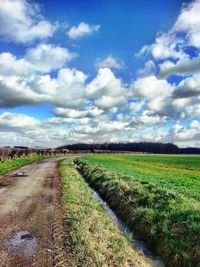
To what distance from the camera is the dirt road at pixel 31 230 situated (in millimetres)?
9820

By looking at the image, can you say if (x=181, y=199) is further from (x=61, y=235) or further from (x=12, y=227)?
(x=12, y=227)

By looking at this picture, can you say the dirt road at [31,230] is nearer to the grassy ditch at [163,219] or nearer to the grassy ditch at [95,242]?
the grassy ditch at [95,242]

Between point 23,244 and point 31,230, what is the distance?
1.63 meters

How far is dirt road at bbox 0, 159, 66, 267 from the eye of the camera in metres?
9.82

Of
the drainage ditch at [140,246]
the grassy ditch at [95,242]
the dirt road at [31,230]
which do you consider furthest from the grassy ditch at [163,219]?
the dirt road at [31,230]

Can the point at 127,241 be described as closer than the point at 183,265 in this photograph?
No

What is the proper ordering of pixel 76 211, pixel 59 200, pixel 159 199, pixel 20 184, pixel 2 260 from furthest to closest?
pixel 20 184 → pixel 59 200 → pixel 159 199 → pixel 76 211 → pixel 2 260

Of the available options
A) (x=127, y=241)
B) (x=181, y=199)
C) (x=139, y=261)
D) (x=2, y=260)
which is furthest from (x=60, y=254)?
(x=181, y=199)

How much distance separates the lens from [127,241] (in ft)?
40.9

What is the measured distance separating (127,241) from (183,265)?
257cm

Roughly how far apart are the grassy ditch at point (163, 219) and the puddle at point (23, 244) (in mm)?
4106

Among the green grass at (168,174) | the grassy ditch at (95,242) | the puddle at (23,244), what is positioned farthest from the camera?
the green grass at (168,174)

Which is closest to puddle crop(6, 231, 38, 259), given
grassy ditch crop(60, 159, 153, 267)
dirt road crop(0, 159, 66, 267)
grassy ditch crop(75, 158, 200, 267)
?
dirt road crop(0, 159, 66, 267)

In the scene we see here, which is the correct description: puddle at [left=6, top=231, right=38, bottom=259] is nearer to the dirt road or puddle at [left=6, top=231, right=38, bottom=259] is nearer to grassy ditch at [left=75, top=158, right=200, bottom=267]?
the dirt road
